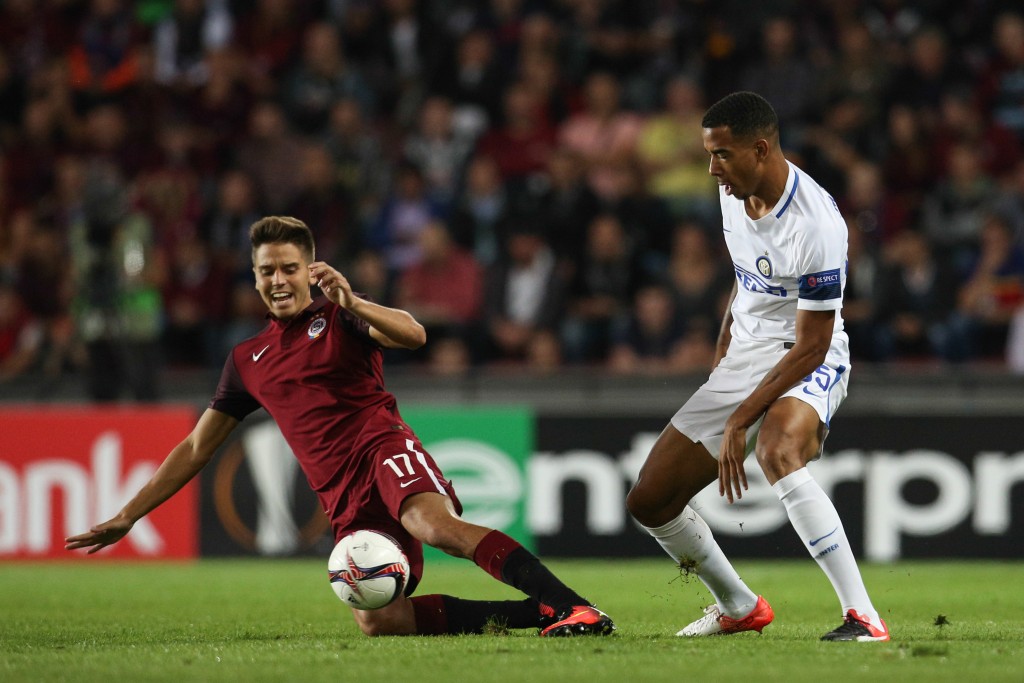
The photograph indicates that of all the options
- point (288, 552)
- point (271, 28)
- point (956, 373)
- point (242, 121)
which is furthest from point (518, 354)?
point (271, 28)

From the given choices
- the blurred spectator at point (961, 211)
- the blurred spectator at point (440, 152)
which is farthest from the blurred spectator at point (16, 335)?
the blurred spectator at point (961, 211)

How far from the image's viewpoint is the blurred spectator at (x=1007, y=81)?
45.2 feet

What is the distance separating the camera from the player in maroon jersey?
241 inches

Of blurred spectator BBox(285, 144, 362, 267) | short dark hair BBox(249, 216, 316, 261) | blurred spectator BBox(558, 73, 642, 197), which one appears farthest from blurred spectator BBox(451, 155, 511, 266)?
short dark hair BBox(249, 216, 316, 261)

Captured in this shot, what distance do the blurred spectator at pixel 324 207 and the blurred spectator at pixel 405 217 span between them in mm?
237

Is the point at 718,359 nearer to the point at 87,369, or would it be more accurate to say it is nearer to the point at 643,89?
the point at 87,369

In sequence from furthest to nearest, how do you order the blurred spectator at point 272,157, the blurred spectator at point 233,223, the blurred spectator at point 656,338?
the blurred spectator at point 272,157, the blurred spectator at point 233,223, the blurred spectator at point 656,338

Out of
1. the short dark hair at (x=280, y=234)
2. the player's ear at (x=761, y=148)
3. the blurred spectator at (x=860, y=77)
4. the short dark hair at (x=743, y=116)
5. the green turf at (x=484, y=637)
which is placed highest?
the blurred spectator at (x=860, y=77)

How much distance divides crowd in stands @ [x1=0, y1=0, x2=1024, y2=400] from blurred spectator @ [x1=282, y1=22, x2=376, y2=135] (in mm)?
26

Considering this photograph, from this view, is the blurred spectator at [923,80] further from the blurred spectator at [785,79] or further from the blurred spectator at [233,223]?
the blurred spectator at [233,223]

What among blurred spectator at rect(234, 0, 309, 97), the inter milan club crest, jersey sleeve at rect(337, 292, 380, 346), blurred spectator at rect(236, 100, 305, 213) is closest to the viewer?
jersey sleeve at rect(337, 292, 380, 346)

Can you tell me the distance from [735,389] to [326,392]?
1.75m

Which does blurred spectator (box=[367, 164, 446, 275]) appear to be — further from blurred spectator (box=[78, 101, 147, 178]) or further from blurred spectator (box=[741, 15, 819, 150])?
blurred spectator (box=[78, 101, 147, 178])

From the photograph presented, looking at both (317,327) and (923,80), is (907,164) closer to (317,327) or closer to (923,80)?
(923,80)
